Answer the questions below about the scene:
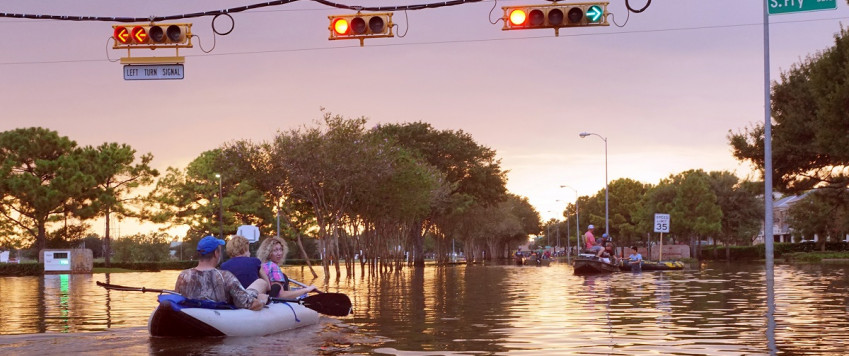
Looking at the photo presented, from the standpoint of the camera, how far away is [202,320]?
561 inches

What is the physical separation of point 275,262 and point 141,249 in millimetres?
119041

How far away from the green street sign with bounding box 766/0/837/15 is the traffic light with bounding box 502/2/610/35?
5.23m

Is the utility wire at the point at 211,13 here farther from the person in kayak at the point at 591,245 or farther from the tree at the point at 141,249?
the tree at the point at 141,249

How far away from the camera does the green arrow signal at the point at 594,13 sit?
1922 centimetres

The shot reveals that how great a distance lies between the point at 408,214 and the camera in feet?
211

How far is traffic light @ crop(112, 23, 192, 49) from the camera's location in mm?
20594

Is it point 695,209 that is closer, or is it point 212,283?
point 212,283

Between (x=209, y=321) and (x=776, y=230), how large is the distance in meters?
155

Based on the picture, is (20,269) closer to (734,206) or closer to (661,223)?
(661,223)

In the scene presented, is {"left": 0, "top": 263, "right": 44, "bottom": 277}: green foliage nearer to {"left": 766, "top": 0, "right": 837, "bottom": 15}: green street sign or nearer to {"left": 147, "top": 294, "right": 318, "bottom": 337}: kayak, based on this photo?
{"left": 766, "top": 0, "right": 837, "bottom": 15}: green street sign

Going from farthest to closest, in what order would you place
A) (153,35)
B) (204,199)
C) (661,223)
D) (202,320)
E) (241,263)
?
(204,199) → (661,223) → (153,35) → (241,263) → (202,320)

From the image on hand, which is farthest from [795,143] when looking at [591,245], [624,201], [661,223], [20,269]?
[624,201]

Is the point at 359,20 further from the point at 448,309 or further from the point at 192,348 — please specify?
the point at 192,348

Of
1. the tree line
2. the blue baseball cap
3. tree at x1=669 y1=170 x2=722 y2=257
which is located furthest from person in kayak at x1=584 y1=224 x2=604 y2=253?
tree at x1=669 y1=170 x2=722 y2=257
